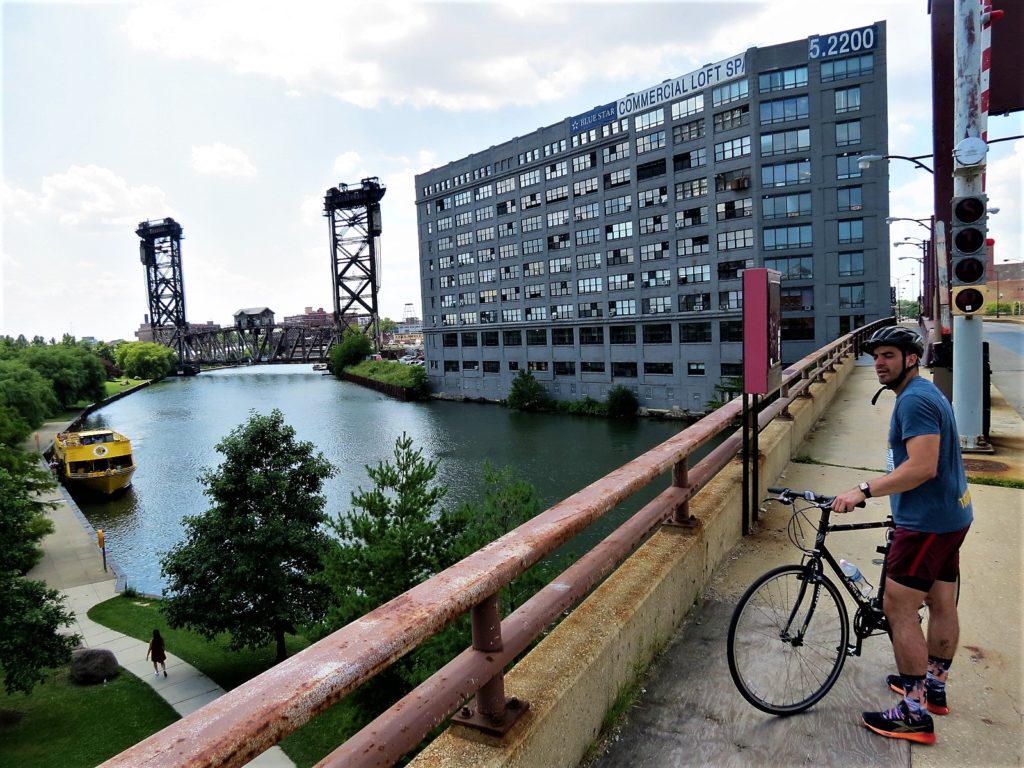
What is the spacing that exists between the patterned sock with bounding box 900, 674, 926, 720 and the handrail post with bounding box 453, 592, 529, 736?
5.82 ft

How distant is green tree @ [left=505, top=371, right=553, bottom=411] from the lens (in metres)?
63.0

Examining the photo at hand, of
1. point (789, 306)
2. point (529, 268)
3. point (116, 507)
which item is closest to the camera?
point (116, 507)

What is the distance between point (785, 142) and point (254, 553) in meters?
47.0

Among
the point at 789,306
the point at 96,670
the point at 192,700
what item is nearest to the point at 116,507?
the point at 96,670

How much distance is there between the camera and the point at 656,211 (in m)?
55.5

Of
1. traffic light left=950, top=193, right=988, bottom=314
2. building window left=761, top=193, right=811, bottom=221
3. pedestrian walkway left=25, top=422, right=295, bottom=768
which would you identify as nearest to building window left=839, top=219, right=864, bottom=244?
building window left=761, top=193, right=811, bottom=221

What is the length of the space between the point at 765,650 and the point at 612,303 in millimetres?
57343

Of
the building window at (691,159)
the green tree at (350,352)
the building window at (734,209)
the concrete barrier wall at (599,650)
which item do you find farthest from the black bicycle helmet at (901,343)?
the green tree at (350,352)

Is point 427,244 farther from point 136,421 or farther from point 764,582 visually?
point 764,582

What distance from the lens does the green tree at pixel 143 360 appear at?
130250mm

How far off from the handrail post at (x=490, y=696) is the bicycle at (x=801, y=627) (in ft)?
4.43

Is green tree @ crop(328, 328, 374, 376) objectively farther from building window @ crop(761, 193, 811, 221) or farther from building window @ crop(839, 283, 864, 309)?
building window @ crop(839, 283, 864, 309)

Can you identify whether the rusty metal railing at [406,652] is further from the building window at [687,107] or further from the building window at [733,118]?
the building window at [687,107]

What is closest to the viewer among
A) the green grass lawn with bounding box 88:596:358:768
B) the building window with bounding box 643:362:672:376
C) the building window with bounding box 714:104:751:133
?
the green grass lawn with bounding box 88:596:358:768
